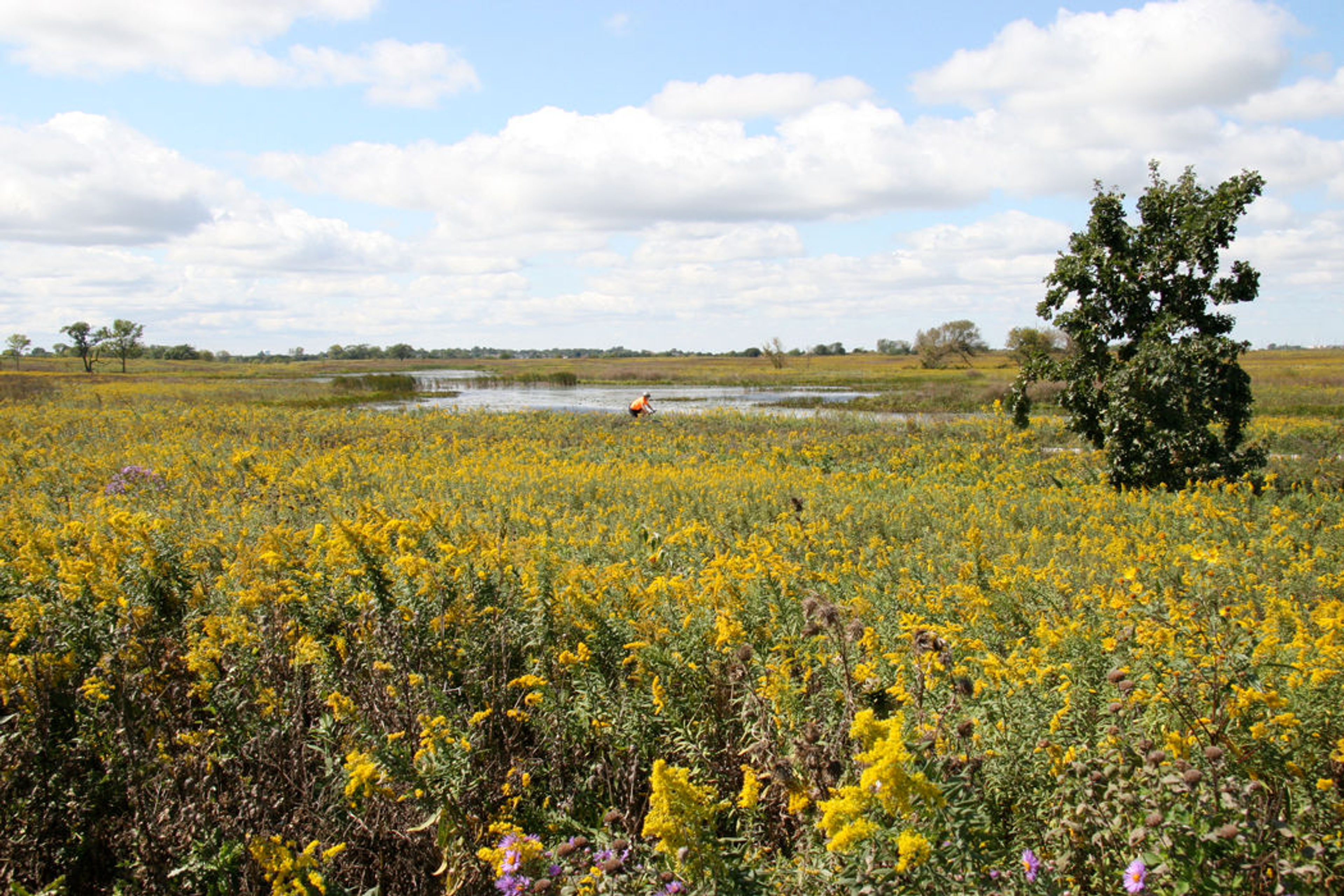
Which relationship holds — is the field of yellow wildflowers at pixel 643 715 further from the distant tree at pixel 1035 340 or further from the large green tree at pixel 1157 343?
the distant tree at pixel 1035 340

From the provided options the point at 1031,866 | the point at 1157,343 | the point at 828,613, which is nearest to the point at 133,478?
the point at 828,613

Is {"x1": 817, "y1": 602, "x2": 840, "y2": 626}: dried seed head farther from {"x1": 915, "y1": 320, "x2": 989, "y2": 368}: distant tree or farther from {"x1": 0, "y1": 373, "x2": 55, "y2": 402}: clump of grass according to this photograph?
{"x1": 915, "y1": 320, "x2": 989, "y2": 368}: distant tree

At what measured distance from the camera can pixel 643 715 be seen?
353 cm

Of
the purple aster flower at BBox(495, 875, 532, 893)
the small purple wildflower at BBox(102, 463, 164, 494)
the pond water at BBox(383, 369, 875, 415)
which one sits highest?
the pond water at BBox(383, 369, 875, 415)

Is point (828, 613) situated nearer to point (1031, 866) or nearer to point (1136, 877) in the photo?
point (1031, 866)

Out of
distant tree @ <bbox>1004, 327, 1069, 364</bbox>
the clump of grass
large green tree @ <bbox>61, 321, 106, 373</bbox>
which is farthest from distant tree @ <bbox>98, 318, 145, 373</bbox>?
distant tree @ <bbox>1004, 327, 1069, 364</bbox>

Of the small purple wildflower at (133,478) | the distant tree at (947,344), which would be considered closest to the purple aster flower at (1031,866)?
the small purple wildflower at (133,478)

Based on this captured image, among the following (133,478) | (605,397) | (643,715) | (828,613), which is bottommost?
(643,715)

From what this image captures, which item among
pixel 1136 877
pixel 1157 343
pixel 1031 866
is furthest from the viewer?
pixel 1157 343

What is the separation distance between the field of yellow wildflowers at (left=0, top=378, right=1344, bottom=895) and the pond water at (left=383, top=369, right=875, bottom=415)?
81.3 feet

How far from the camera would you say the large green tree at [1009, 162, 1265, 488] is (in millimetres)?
13570

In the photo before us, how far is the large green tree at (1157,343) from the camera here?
1357cm

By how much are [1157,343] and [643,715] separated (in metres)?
14.1

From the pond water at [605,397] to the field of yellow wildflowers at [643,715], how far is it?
24772mm
